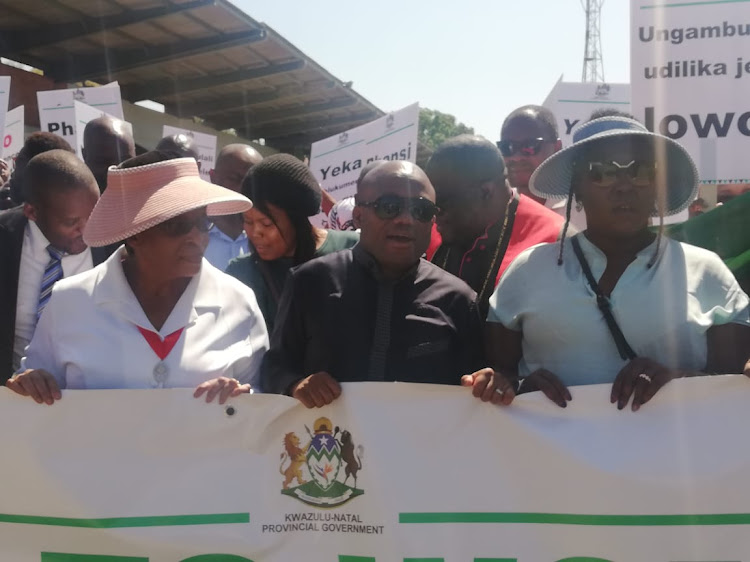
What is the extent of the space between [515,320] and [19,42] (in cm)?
1076

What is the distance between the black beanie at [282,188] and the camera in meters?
3.48

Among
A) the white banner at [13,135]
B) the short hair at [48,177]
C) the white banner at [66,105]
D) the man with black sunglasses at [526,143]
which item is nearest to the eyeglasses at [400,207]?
the short hair at [48,177]

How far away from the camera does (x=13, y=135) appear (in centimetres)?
768

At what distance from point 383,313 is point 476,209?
0.93 m

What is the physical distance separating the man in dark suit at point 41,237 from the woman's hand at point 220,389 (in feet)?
2.80

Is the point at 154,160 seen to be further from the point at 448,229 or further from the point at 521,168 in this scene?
the point at 521,168

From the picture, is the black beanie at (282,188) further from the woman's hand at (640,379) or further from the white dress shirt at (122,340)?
the woman's hand at (640,379)

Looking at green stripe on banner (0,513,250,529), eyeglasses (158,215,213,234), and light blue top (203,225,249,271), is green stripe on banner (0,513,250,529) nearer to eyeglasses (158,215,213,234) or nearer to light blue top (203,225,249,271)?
eyeglasses (158,215,213,234)

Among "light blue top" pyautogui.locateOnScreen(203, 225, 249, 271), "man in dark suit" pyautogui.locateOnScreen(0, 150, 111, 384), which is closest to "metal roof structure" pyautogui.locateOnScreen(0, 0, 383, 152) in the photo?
"light blue top" pyautogui.locateOnScreen(203, 225, 249, 271)

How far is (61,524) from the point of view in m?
2.64

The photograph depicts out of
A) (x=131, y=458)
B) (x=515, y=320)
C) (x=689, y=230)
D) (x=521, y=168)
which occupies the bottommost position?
(x=131, y=458)

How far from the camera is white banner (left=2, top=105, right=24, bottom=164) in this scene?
7574 mm

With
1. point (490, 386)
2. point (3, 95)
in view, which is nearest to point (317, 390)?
point (490, 386)

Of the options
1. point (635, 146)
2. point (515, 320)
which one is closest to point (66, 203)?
point (515, 320)
